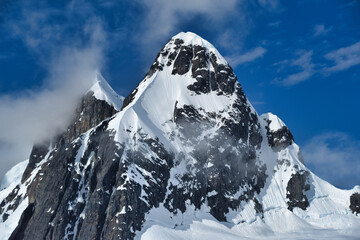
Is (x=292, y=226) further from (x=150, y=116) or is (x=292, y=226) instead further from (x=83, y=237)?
(x=83, y=237)

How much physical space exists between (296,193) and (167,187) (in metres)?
64.0

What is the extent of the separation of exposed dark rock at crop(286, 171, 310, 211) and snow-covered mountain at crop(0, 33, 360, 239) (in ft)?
1.38

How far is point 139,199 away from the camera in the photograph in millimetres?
148750

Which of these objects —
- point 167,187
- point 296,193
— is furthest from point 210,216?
point 296,193

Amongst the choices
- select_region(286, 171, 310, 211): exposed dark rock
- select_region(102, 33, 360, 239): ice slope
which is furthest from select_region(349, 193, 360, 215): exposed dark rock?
select_region(286, 171, 310, 211): exposed dark rock

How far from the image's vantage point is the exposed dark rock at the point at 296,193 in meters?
194

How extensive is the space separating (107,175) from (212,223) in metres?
40.4

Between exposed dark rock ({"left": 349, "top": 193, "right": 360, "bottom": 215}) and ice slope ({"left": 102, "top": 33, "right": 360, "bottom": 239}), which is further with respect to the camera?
exposed dark rock ({"left": 349, "top": 193, "right": 360, "bottom": 215})

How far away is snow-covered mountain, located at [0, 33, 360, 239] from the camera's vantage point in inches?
5782

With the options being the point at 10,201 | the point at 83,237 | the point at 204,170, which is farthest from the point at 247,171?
the point at 10,201

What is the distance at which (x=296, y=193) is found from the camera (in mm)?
196500

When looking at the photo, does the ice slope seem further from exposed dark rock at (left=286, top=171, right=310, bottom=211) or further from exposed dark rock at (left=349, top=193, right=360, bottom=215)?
exposed dark rock at (left=349, top=193, right=360, bottom=215)

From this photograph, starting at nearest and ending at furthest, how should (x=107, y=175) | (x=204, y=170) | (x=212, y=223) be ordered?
(x=107, y=175) < (x=212, y=223) < (x=204, y=170)

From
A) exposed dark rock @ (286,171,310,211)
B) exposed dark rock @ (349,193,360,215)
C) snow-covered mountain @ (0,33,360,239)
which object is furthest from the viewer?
exposed dark rock @ (349,193,360,215)
